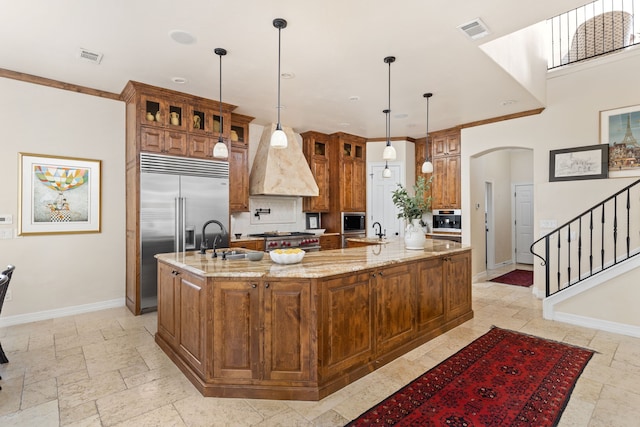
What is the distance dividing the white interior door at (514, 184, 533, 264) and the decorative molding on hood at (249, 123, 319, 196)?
5.61 m

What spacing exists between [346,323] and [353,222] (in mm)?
4753

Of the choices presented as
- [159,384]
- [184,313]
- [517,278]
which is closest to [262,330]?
[184,313]

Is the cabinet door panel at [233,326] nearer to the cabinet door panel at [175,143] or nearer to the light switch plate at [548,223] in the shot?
the cabinet door panel at [175,143]

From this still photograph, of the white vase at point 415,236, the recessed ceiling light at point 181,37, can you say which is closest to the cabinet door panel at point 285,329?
the white vase at point 415,236

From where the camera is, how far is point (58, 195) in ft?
13.9

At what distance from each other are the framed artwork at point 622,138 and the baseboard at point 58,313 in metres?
7.32

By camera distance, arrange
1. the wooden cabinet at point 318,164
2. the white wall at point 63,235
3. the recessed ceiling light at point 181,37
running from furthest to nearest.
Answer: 1. the wooden cabinet at point 318,164
2. the white wall at point 63,235
3. the recessed ceiling light at point 181,37

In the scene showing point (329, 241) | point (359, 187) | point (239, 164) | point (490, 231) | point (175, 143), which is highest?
point (175, 143)

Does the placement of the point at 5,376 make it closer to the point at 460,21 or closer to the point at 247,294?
the point at 247,294

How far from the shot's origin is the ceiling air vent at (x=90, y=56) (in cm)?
346

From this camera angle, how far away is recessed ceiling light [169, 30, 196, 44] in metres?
3.07

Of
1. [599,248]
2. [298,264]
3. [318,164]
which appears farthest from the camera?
[318,164]

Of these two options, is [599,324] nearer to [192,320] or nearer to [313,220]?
[192,320]

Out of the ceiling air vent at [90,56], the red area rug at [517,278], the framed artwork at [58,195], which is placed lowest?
the red area rug at [517,278]
